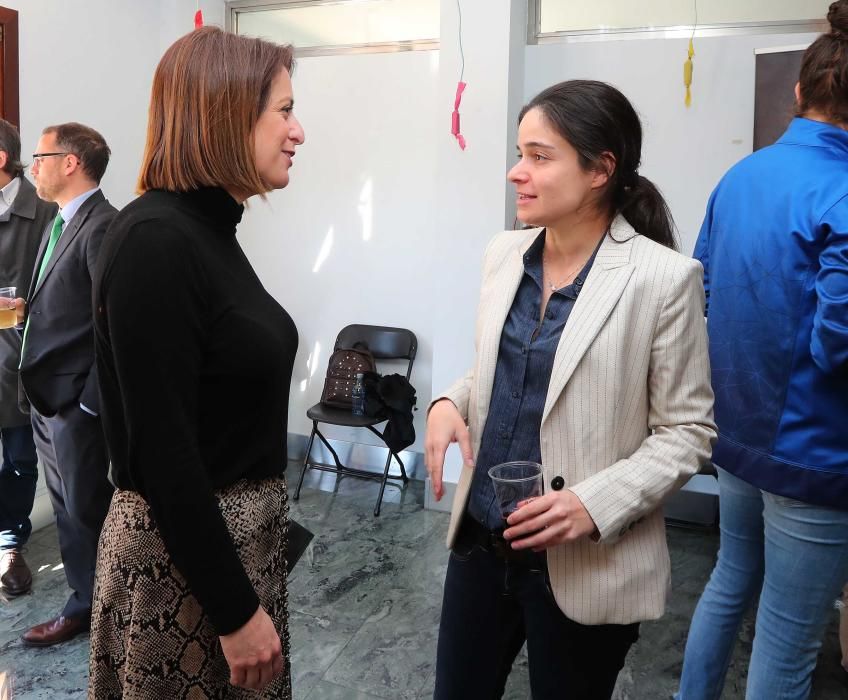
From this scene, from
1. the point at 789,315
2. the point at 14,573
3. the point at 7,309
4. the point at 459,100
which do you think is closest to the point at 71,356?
the point at 7,309

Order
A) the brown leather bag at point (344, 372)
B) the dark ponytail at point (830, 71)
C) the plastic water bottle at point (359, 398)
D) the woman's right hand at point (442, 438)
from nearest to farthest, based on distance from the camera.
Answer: the woman's right hand at point (442, 438), the dark ponytail at point (830, 71), the plastic water bottle at point (359, 398), the brown leather bag at point (344, 372)

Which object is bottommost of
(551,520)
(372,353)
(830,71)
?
(372,353)

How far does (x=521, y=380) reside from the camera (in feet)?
4.39

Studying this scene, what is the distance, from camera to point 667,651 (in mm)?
2533

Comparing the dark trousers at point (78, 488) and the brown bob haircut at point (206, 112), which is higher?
the brown bob haircut at point (206, 112)

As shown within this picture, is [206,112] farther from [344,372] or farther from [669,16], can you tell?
[669,16]

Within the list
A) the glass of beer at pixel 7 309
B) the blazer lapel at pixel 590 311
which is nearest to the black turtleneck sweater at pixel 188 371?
the blazer lapel at pixel 590 311

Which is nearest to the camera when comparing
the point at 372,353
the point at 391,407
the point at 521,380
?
the point at 521,380

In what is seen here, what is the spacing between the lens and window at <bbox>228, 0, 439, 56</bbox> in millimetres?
4008

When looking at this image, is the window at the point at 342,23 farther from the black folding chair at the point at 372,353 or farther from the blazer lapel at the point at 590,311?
the blazer lapel at the point at 590,311

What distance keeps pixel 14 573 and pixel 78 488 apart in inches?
29.3

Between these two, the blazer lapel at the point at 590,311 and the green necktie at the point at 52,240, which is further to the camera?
the green necktie at the point at 52,240

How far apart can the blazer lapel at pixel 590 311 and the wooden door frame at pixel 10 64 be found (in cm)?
320

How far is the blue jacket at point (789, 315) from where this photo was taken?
1.44 meters
